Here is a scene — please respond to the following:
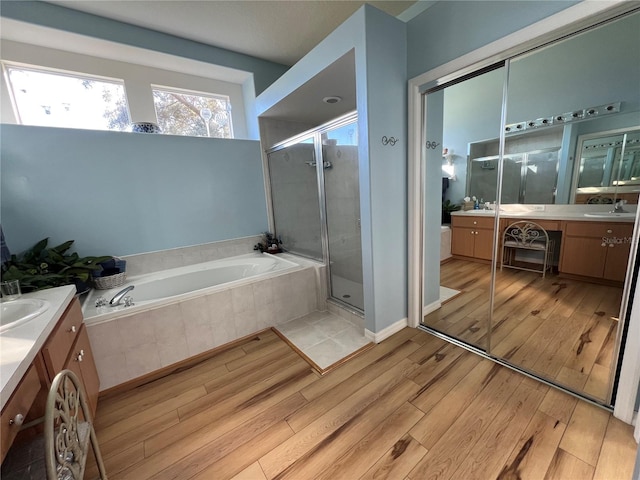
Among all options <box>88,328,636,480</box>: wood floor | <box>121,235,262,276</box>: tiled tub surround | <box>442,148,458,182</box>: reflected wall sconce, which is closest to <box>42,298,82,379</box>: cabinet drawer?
<box>88,328,636,480</box>: wood floor

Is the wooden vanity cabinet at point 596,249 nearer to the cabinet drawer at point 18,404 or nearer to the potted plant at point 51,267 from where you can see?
the cabinet drawer at point 18,404

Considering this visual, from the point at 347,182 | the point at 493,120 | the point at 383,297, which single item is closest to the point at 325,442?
the point at 383,297

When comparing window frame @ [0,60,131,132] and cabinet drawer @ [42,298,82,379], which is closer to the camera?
cabinet drawer @ [42,298,82,379]

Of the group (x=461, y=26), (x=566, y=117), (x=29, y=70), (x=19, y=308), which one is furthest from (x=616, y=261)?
(x=29, y=70)

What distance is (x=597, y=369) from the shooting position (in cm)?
157

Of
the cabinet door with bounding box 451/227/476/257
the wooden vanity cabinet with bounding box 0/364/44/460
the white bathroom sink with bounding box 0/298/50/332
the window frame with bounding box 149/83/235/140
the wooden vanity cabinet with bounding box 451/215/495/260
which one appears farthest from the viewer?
the cabinet door with bounding box 451/227/476/257

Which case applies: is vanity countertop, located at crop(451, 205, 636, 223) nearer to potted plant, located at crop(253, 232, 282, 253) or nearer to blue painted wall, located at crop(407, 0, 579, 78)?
blue painted wall, located at crop(407, 0, 579, 78)

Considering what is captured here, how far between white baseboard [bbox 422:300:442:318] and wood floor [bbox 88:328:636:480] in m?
0.55

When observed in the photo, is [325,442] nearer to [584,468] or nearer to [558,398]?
[584,468]

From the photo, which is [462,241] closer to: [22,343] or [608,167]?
[608,167]

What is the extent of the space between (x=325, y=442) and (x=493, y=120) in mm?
4095

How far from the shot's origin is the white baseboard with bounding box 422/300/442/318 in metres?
2.36

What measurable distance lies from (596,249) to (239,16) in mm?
4024

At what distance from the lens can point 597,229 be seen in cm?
232
